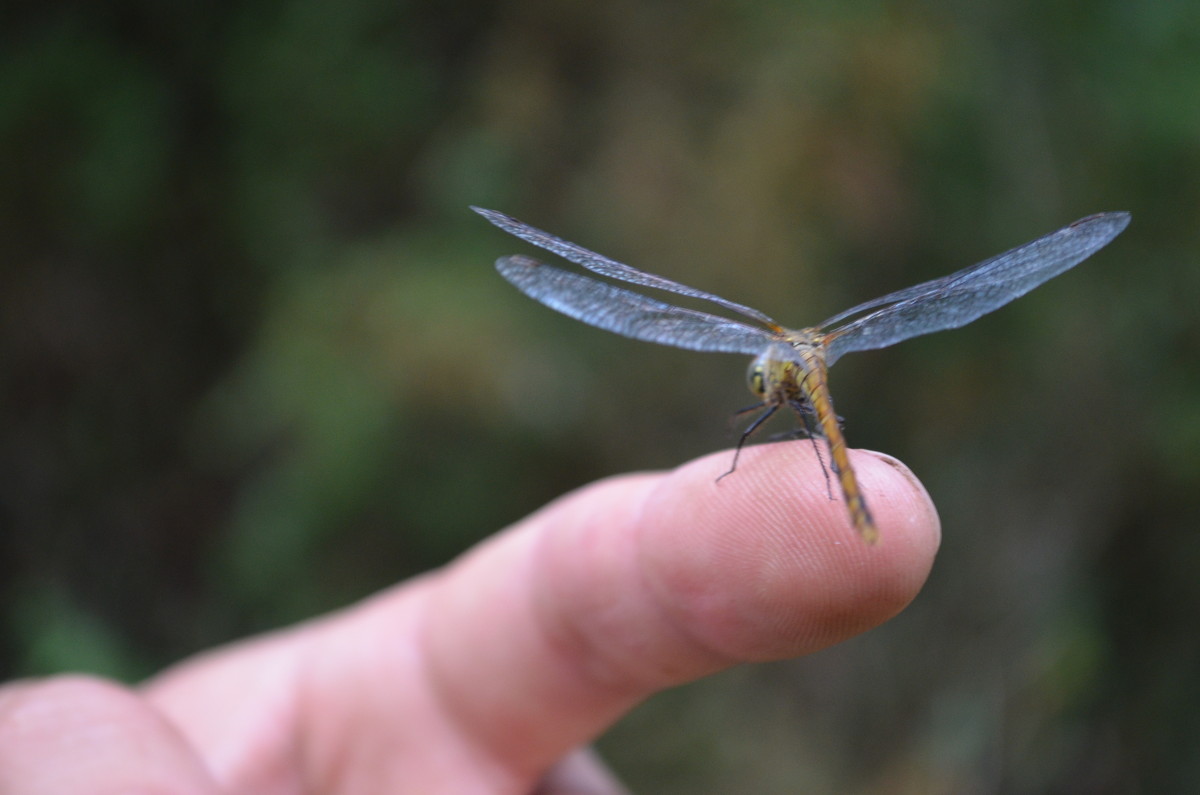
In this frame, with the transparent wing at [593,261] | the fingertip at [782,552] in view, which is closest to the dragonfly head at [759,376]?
the transparent wing at [593,261]

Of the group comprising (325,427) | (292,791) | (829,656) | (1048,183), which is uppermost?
(1048,183)

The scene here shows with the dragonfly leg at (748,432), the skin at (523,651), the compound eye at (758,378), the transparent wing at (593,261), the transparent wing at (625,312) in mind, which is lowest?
the skin at (523,651)

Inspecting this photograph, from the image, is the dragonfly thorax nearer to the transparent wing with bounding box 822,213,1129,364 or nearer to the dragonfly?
the dragonfly

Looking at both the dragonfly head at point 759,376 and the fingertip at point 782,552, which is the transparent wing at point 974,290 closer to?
the dragonfly head at point 759,376

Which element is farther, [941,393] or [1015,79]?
[941,393]

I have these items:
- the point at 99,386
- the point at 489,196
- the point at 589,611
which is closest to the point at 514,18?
the point at 489,196

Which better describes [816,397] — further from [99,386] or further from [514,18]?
[99,386]
